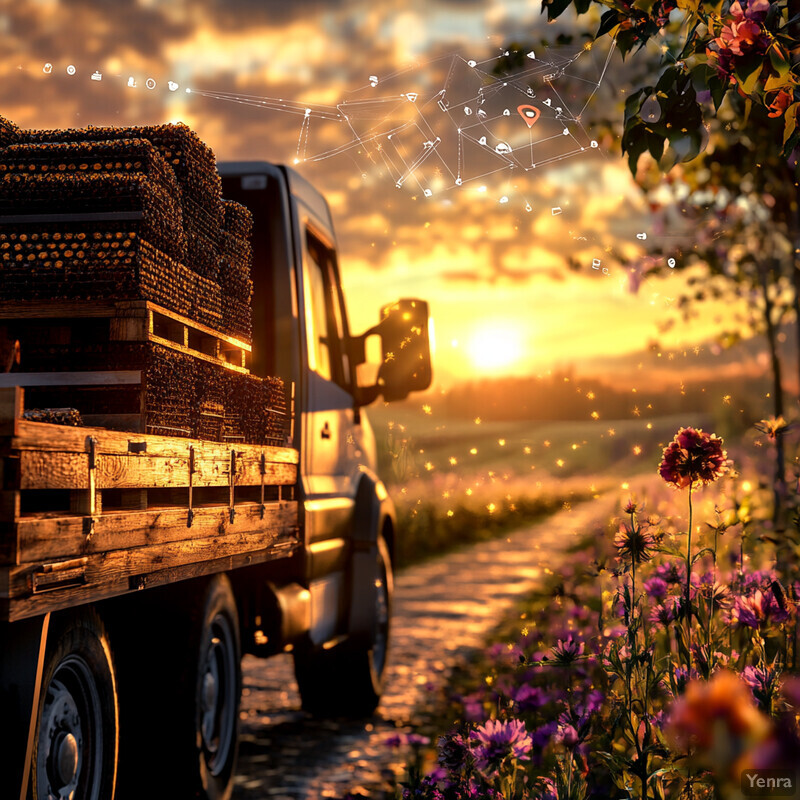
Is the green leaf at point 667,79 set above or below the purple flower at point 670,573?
above

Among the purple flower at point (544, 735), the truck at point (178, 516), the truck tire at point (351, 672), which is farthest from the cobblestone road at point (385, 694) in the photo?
the purple flower at point (544, 735)

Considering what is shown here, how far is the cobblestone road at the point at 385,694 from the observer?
19.2ft

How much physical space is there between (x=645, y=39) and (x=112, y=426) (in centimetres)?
233

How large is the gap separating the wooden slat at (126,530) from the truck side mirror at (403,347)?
228 cm

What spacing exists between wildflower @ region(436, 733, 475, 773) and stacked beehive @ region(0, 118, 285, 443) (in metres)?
1.54

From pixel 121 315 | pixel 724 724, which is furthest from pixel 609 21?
pixel 724 724

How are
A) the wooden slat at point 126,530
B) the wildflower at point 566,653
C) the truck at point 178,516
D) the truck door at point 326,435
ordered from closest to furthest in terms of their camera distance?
the wooden slat at point 126,530 < the truck at point 178,516 < the wildflower at point 566,653 < the truck door at point 326,435

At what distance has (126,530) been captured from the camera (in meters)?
3.26

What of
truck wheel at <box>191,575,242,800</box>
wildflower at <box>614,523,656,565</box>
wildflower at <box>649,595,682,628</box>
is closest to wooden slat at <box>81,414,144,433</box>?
truck wheel at <box>191,575,242,800</box>

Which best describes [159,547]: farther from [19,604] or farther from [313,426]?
[313,426]

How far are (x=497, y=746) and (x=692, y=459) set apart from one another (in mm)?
1176

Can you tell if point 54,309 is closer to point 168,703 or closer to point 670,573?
point 168,703

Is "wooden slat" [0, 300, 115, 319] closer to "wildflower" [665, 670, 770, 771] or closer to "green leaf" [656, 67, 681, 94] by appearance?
"green leaf" [656, 67, 681, 94]

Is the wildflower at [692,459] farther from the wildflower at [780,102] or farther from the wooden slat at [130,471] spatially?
the wooden slat at [130,471]
